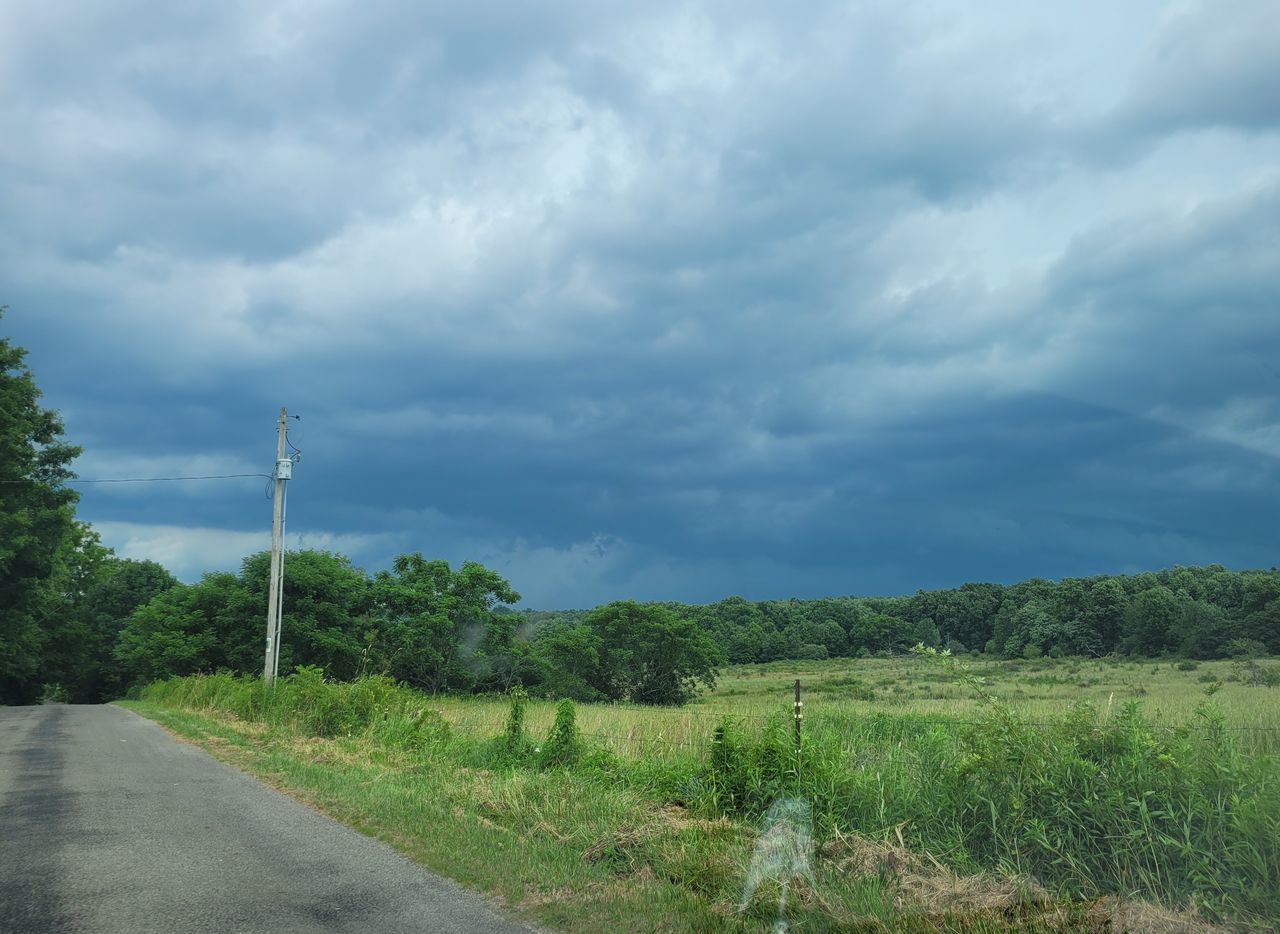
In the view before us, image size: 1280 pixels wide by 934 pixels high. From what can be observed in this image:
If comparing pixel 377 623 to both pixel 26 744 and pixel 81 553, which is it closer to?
pixel 81 553

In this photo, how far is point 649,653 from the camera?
6619 centimetres

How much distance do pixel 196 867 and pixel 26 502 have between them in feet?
148

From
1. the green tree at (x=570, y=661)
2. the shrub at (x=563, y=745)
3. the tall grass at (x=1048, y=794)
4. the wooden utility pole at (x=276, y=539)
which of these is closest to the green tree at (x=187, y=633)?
the green tree at (x=570, y=661)

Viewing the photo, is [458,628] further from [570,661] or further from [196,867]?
[196,867]

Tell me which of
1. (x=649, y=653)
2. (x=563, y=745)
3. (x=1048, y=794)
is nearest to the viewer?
(x=1048, y=794)

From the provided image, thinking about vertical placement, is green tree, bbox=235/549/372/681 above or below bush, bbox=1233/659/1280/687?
above

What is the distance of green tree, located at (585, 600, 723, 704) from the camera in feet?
214

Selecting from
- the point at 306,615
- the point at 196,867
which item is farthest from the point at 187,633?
the point at 196,867

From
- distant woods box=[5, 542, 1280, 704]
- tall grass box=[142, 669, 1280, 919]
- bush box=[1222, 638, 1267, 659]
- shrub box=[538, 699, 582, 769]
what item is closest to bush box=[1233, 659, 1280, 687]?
bush box=[1222, 638, 1267, 659]

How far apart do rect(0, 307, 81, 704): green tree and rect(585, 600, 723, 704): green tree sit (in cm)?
3448

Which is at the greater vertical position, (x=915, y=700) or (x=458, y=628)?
(x=458, y=628)

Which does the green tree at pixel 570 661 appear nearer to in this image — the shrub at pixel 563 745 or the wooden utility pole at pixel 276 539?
the wooden utility pole at pixel 276 539

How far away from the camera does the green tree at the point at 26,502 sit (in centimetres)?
4247

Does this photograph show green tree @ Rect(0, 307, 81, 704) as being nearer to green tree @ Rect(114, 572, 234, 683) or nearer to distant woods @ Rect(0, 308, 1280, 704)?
distant woods @ Rect(0, 308, 1280, 704)
